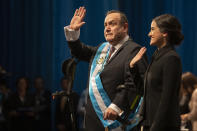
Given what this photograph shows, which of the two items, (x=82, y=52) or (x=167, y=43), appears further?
(x=82, y=52)

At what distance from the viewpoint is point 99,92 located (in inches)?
123

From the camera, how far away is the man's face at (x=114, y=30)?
10.4ft

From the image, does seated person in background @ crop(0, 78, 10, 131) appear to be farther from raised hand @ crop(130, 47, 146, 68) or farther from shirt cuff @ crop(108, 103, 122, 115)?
raised hand @ crop(130, 47, 146, 68)

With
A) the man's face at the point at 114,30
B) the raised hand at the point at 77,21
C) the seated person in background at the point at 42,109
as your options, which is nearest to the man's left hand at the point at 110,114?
the man's face at the point at 114,30

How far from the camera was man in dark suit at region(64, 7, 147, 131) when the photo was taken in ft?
9.58

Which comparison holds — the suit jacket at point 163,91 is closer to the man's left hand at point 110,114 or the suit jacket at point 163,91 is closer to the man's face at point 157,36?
the man's face at point 157,36

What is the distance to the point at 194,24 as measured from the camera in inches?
203

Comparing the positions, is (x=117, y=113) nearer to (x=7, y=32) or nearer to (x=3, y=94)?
(x=3, y=94)

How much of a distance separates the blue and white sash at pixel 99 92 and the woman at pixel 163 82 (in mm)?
495

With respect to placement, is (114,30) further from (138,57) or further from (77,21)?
(138,57)

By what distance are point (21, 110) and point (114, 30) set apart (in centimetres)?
352

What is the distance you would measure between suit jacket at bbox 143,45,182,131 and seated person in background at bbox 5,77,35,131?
395 cm

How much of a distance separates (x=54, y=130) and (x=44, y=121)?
34 centimetres

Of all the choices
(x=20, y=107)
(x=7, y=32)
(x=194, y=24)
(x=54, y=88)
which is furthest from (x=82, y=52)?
(x=7, y=32)
